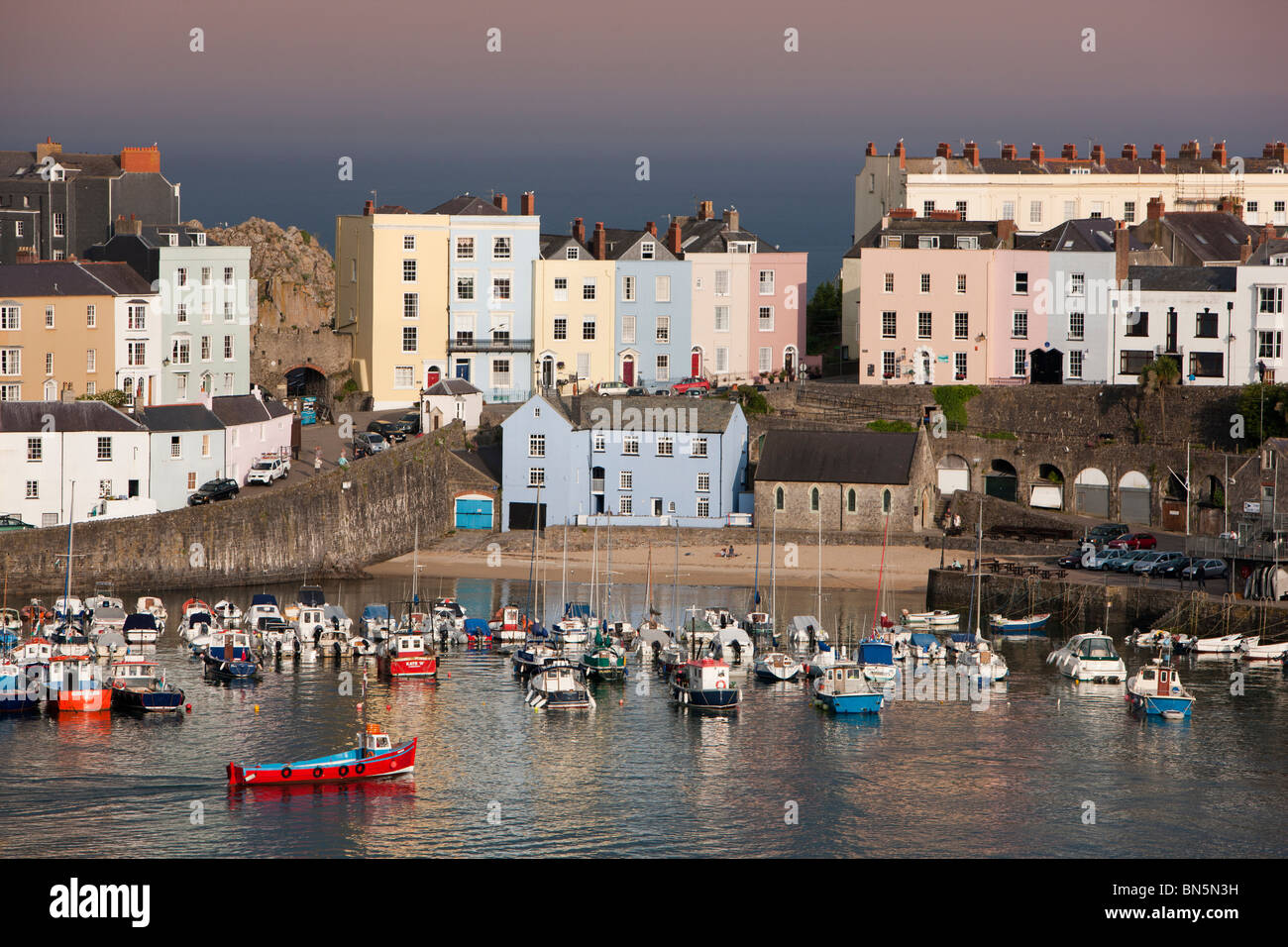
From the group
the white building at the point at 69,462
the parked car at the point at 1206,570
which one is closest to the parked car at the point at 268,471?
the white building at the point at 69,462

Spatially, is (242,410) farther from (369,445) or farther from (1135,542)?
(1135,542)

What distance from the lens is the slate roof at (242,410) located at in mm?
58281

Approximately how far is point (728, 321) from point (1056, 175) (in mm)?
18578

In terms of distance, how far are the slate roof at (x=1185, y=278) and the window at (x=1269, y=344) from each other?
6.87ft

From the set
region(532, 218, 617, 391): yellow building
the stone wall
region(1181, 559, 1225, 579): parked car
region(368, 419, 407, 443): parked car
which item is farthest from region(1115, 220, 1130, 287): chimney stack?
region(368, 419, 407, 443): parked car

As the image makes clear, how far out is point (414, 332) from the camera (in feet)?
229

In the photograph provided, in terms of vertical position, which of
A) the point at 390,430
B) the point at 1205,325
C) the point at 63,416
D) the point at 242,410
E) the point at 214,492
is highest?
the point at 1205,325

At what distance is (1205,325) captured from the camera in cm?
6269

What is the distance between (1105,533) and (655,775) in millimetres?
26310

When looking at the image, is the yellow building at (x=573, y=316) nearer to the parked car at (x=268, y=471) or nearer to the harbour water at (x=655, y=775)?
the parked car at (x=268, y=471)

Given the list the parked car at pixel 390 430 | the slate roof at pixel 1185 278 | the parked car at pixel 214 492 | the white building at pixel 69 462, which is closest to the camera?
the white building at pixel 69 462

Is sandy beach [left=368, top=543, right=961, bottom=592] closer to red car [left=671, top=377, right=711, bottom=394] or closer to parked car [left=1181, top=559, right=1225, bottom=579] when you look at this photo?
parked car [left=1181, top=559, right=1225, bottom=579]

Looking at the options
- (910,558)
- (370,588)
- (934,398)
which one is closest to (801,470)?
(910,558)

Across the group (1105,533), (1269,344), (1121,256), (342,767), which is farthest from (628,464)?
(342,767)
